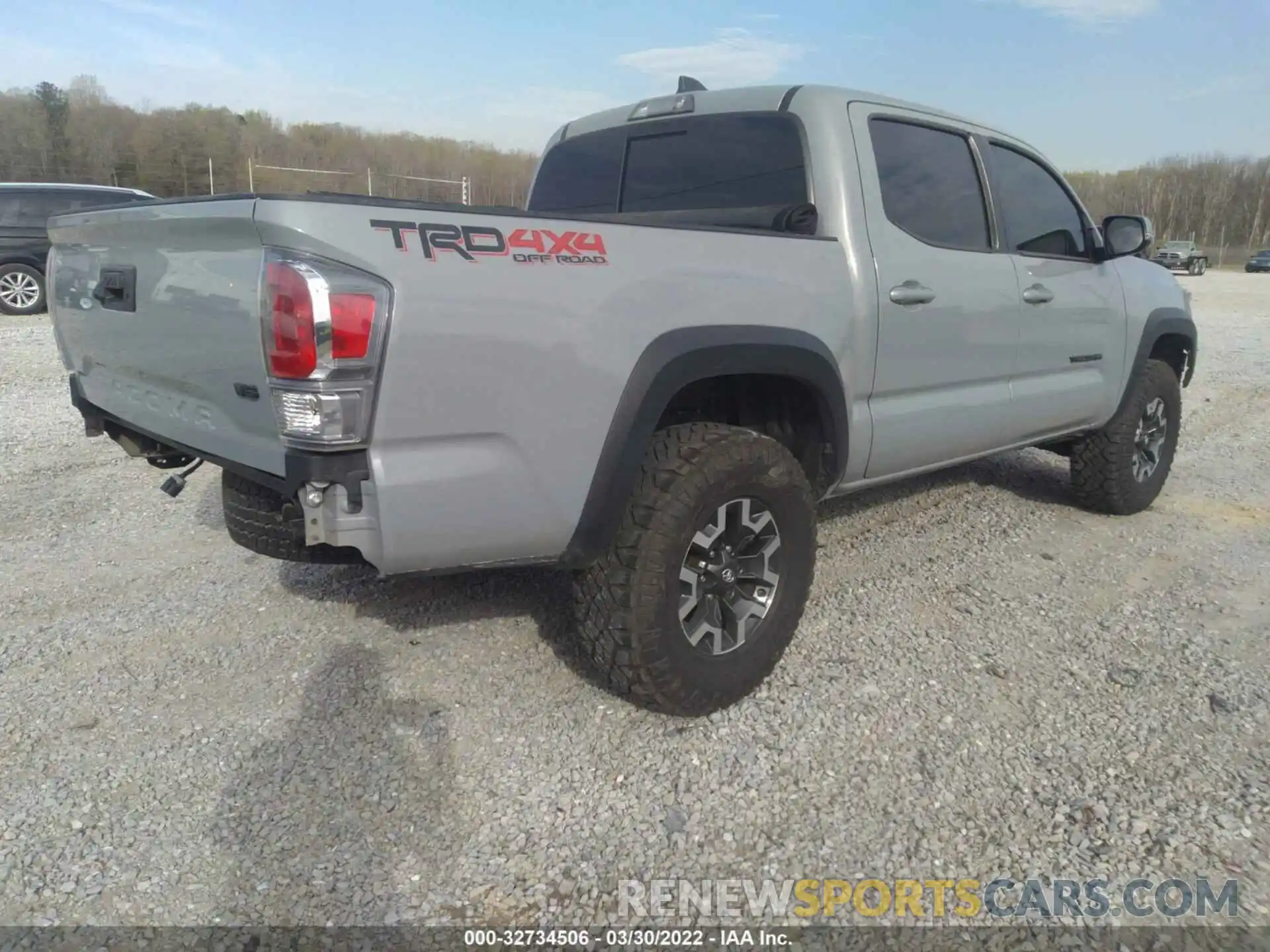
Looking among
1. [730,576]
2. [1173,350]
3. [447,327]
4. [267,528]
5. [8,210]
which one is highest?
[8,210]

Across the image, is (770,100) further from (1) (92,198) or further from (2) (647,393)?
(1) (92,198)

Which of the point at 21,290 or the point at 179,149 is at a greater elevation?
the point at 179,149

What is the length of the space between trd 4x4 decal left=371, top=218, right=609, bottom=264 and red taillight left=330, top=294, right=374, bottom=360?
16cm

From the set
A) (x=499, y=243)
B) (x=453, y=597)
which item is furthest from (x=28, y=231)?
(x=499, y=243)

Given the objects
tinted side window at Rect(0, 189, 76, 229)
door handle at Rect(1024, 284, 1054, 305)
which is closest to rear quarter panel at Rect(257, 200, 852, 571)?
door handle at Rect(1024, 284, 1054, 305)

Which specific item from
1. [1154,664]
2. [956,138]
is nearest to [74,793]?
[1154,664]

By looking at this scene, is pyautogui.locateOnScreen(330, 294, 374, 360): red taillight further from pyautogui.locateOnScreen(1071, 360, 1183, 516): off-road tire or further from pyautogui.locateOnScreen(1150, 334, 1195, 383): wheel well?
pyautogui.locateOnScreen(1150, 334, 1195, 383): wheel well

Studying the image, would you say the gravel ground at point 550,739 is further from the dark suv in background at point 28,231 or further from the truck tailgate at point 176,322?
the dark suv in background at point 28,231

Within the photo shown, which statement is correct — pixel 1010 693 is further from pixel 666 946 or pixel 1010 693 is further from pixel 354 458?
pixel 354 458

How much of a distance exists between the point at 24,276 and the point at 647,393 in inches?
505

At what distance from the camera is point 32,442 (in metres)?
5.85

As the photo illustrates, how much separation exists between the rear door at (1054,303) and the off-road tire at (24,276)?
40.2 ft

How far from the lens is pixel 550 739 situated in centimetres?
268

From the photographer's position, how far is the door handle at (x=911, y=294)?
3.25m
